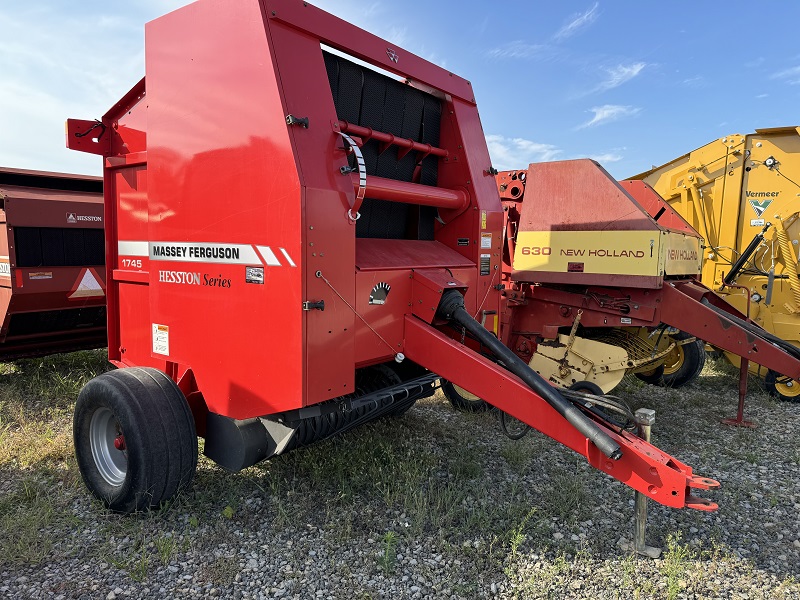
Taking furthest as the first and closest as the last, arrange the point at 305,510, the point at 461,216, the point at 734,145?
the point at 734,145 < the point at 461,216 < the point at 305,510

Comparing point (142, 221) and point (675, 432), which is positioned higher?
point (142, 221)

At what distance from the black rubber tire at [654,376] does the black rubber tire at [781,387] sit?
1073 mm

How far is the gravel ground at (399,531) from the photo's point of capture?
2.49 meters

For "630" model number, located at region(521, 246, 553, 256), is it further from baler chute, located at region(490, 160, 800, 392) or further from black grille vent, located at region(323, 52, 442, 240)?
black grille vent, located at region(323, 52, 442, 240)

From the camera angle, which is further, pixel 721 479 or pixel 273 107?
pixel 721 479

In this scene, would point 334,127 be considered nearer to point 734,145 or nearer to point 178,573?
point 178,573

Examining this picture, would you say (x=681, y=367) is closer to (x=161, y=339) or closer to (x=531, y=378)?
(x=531, y=378)

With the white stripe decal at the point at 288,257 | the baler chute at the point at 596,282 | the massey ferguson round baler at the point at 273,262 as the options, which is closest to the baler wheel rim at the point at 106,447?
the massey ferguson round baler at the point at 273,262

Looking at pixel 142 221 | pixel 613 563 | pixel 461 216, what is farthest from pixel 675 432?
pixel 142 221

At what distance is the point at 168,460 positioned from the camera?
9.32 feet

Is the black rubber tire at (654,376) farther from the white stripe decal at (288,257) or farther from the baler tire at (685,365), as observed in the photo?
the white stripe decal at (288,257)

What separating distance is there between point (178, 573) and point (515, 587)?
61.3 inches

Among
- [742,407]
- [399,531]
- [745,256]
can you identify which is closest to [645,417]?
[399,531]

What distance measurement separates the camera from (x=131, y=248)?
11.3 feet
